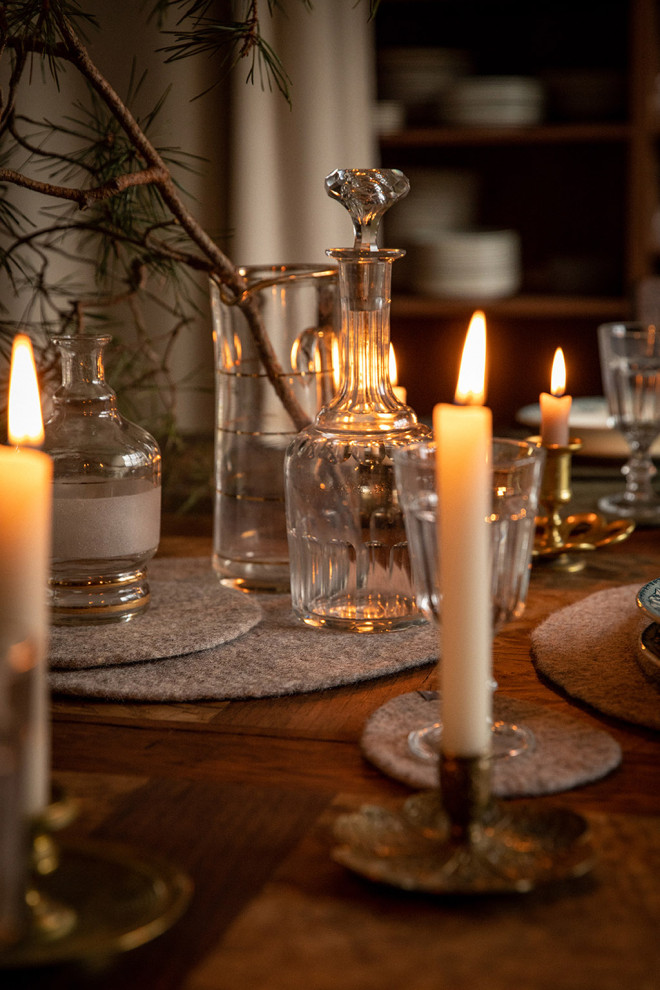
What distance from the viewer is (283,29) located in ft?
8.24

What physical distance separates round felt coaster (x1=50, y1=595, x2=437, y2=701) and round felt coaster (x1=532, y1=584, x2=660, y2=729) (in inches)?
3.6

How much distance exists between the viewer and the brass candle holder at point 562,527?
1.07 meters

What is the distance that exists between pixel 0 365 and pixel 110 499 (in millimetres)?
633

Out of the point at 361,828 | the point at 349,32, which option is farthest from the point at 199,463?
the point at 349,32

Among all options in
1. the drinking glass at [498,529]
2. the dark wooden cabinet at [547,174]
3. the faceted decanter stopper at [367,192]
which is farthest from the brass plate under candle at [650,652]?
the dark wooden cabinet at [547,174]

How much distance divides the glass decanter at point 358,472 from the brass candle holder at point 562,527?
248 millimetres

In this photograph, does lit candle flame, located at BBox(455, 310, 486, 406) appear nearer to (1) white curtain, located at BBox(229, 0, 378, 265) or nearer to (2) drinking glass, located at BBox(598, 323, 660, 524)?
(2) drinking glass, located at BBox(598, 323, 660, 524)

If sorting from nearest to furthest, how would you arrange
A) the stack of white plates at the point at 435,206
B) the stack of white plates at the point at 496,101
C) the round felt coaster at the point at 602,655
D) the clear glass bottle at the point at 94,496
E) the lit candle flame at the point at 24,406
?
1. the lit candle flame at the point at 24,406
2. the round felt coaster at the point at 602,655
3. the clear glass bottle at the point at 94,496
4. the stack of white plates at the point at 496,101
5. the stack of white plates at the point at 435,206

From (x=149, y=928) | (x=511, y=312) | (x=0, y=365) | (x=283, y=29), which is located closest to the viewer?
(x=149, y=928)

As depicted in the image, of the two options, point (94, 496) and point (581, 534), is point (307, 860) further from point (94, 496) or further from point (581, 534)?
point (581, 534)

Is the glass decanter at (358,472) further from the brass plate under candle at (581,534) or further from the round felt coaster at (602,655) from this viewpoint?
the brass plate under candle at (581,534)

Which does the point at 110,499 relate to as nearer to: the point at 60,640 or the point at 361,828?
the point at 60,640

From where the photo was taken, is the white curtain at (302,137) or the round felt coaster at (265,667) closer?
the round felt coaster at (265,667)

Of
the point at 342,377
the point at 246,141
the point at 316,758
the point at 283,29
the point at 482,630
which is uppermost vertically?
the point at 283,29
